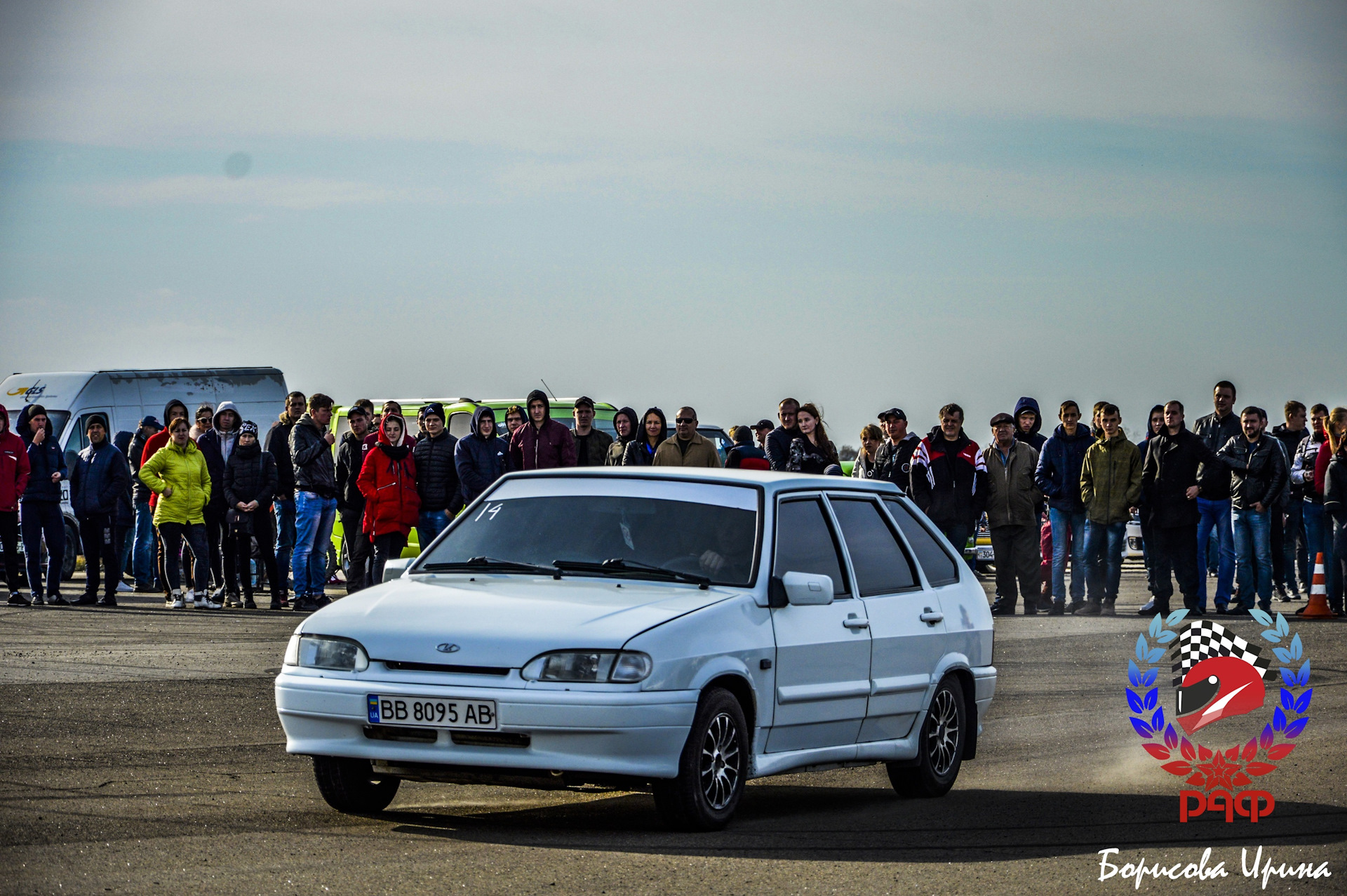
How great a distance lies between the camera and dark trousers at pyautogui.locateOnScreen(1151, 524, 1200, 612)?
709 inches

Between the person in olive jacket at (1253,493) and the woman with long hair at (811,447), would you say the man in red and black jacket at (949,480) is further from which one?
the person in olive jacket at (1253,493)

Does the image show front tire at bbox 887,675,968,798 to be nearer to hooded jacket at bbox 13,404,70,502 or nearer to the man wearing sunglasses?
the man wearing sunglasses

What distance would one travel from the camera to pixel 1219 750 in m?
9.74

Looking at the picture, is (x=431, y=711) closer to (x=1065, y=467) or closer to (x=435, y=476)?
(x=435, y=476)

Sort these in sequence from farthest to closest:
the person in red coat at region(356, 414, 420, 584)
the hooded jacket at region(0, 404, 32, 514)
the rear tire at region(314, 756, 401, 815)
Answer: the hooded jacket at region(0, 404, 32, 514), the person in red coat at region(356, 414, 420, 584), the rear tire at region(314, 756, 401, 815)

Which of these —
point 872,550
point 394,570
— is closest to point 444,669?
point 394,570

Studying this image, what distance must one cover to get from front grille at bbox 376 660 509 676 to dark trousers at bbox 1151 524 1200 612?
12.5m

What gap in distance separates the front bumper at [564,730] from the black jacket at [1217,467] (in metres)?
12.4

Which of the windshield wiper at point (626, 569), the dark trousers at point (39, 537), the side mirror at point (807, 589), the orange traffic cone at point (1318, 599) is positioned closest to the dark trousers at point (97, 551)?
the dark trousers at point (39, 537)

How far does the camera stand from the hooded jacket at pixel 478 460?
17688 millimetres

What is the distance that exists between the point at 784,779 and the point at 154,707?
4.02 meters

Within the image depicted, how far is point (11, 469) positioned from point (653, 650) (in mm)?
13791

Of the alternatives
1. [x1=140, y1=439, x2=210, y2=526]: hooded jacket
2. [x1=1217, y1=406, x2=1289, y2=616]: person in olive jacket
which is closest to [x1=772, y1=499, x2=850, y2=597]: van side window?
[x1=1217, y1=406, x2=1289, y2=616]: person in olive jacket

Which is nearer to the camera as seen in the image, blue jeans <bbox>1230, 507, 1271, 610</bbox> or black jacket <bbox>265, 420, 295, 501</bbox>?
blue jeans <bbox>1230, 507, 1271, 610</bbox>
